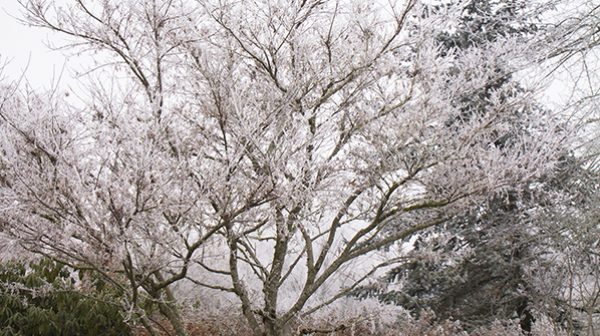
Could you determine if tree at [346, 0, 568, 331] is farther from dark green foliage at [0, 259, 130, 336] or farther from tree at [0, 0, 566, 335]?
dark green foliage at [0, 259, 130, 336]

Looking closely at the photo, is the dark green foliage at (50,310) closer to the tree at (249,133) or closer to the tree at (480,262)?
the tree at (249,133)

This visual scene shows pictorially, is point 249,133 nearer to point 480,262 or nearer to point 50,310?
point 50,310

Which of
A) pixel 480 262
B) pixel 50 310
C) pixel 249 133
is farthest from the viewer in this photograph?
pixel 480 262

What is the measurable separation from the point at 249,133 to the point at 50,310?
2.88 metres

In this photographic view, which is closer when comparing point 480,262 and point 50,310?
point 50,310

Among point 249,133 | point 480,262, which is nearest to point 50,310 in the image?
point 249,133

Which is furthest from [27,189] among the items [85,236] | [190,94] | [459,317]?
[459,317]

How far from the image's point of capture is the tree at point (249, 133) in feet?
11.4

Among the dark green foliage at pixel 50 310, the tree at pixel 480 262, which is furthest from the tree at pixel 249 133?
the tree at pixel 480 262

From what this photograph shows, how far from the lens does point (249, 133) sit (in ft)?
12.0

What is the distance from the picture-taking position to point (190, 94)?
201 inches

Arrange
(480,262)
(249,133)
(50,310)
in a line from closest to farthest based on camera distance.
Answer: (249,133) → (50,310) → (480,262)

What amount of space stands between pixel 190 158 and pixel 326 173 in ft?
3.66

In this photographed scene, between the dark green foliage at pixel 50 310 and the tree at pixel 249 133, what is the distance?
1.64ft
